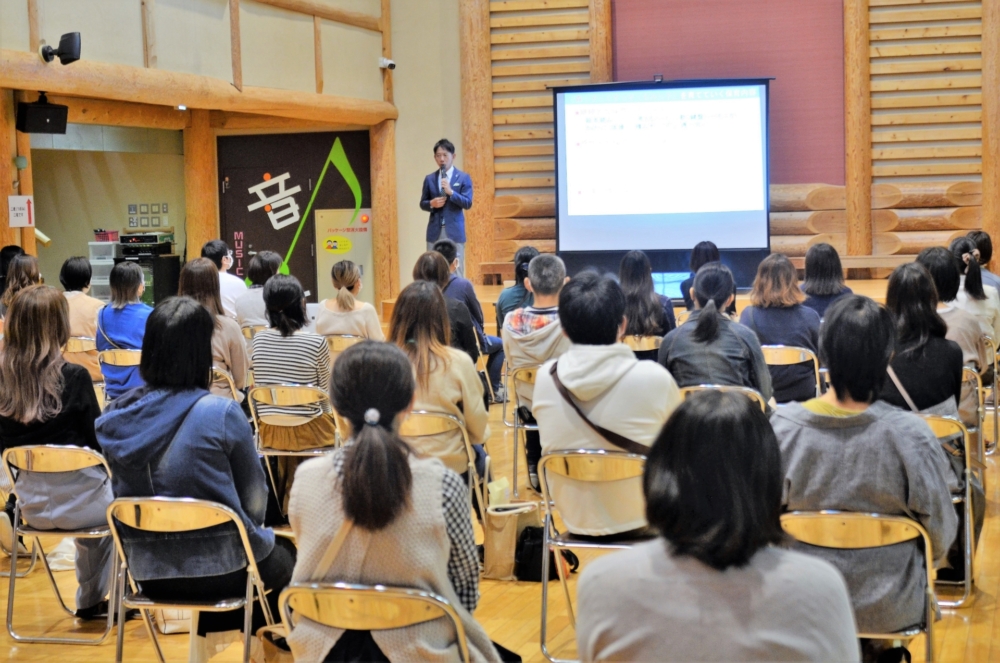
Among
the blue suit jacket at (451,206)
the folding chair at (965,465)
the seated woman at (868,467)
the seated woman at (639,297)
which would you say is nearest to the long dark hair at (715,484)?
the seated woman at (868,467)

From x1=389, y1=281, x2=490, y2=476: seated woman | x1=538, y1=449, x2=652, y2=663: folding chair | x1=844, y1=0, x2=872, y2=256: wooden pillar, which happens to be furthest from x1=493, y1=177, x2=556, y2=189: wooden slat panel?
x1=538, y1=449, x2=652, y2=663: folding chair

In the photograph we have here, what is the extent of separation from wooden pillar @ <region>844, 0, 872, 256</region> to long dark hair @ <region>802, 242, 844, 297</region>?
17.2ft

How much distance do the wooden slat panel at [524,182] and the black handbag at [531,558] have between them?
282 inches

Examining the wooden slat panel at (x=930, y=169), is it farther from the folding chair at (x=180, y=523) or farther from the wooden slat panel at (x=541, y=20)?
the folding chair at (x=180, y=523)

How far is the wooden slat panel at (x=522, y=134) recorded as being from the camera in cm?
1104

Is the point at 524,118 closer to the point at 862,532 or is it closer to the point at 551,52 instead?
the point at 551,52

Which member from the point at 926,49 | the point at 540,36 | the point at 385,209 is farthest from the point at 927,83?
the point at 385,209

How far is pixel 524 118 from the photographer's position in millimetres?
11047

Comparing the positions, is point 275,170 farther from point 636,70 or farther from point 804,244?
point 804,244

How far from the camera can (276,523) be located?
16.0 feet

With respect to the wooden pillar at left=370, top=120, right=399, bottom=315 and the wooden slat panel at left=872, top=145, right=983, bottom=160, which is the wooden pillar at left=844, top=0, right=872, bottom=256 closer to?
the wooden slat panel at left=872, top=145, right=983, bottom=160

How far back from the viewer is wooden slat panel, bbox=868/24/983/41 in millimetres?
10031

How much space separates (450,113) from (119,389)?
22.0 feet

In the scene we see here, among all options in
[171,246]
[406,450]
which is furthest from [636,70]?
[406,450]
